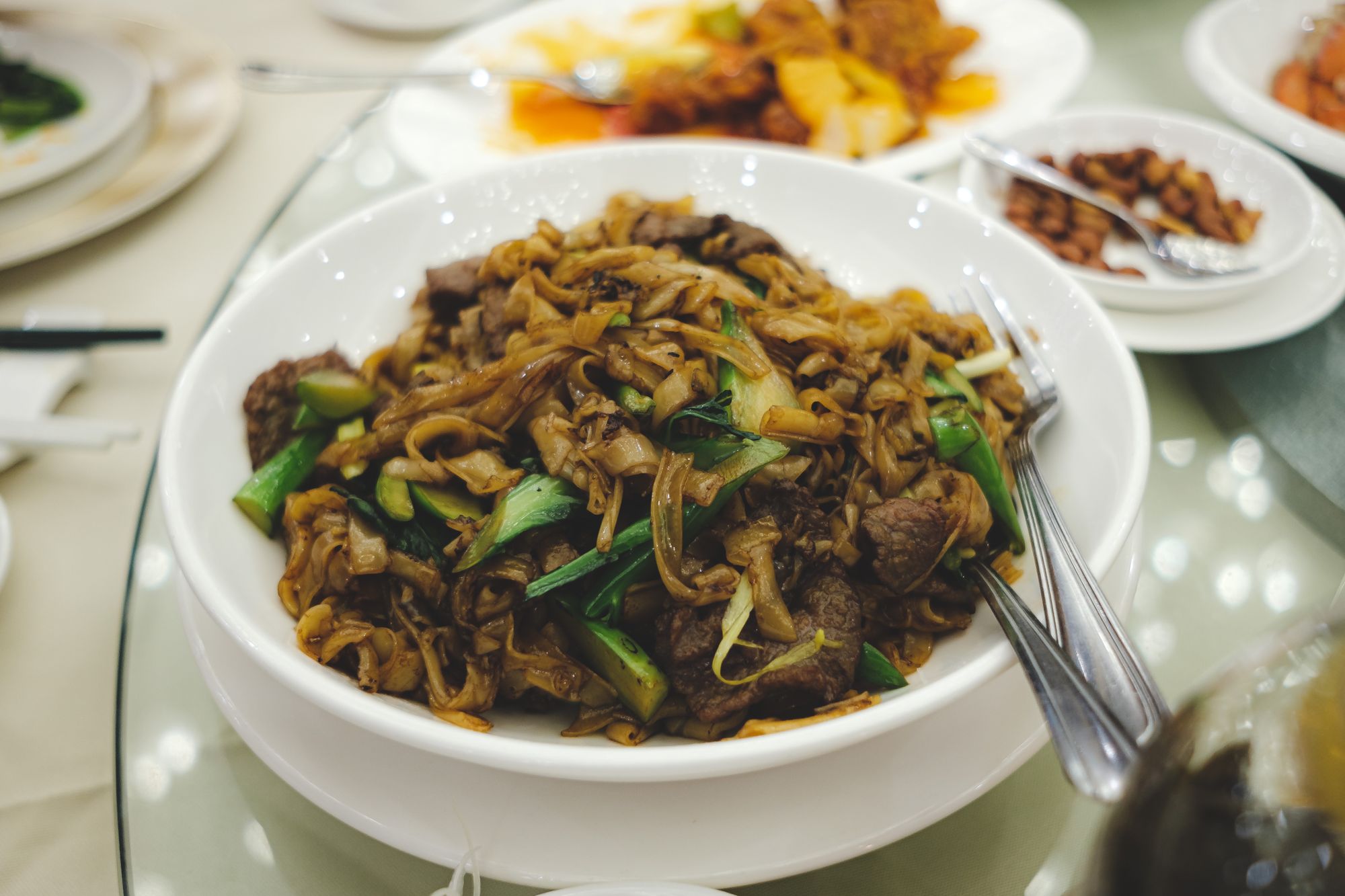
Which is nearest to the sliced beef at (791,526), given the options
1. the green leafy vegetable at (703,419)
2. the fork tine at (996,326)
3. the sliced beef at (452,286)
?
the green leafy vegetable at (703,419)

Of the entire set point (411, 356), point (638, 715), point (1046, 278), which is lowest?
point (638, 715)

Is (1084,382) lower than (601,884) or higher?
higher

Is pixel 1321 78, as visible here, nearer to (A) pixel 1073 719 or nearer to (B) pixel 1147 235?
(B) pixel 1147 235

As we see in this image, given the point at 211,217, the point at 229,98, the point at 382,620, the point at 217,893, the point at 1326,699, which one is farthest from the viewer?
the point at 229,98

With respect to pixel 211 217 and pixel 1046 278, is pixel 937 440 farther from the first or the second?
pixel 211 217

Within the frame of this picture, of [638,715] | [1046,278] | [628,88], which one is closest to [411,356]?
[638,715]

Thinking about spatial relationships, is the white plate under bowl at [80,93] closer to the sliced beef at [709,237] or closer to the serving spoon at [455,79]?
the serving spoon at [455,79]
